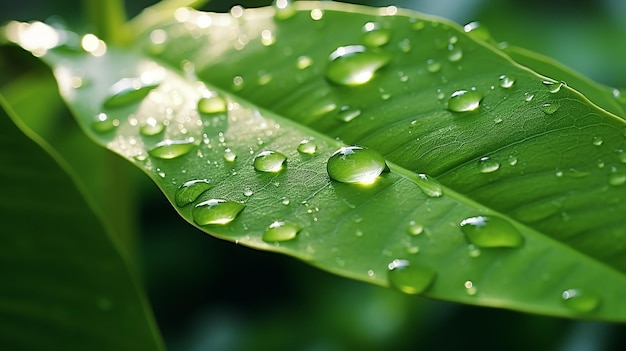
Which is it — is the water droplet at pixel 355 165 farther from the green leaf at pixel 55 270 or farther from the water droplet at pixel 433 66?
the green leaf at pixel 55 270

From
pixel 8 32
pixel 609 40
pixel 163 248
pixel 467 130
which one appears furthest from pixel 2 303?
pixel 609 40

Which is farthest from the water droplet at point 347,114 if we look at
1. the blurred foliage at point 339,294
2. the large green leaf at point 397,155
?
the blurred foliage at point 339,294

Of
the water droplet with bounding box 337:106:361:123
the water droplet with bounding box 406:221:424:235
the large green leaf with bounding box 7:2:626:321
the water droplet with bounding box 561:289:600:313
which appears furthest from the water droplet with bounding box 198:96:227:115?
the water droplet with bounding box 561:289:600:313

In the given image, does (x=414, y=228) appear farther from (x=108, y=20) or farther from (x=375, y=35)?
(x=108, y=20)

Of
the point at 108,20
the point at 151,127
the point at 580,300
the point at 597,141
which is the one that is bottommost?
the point at 580,300

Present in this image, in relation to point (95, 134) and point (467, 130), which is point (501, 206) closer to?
point (467, 130)

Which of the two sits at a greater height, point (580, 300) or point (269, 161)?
point (269, 161)

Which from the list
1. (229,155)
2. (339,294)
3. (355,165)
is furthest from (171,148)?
(339,294)
